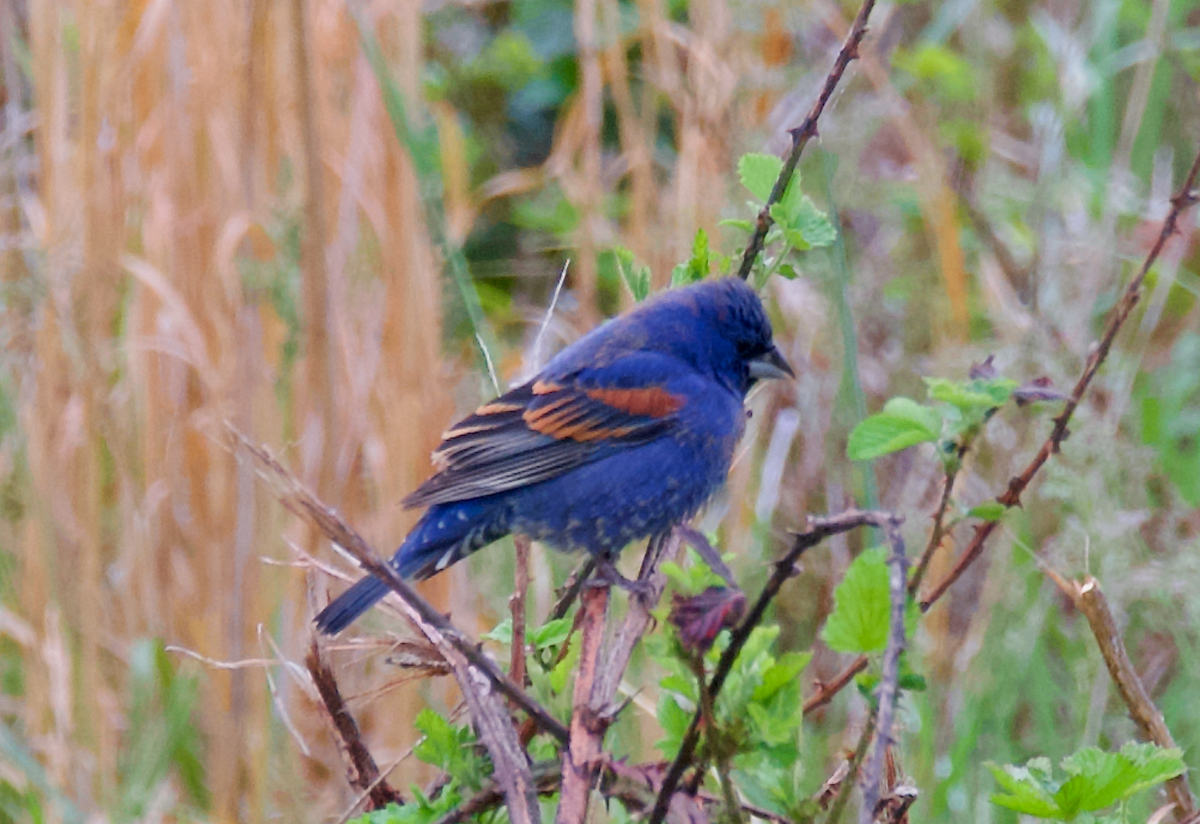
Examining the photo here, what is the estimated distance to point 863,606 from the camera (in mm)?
864

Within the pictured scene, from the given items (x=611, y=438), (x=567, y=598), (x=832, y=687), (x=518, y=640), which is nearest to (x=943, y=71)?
(x=611, y=438)

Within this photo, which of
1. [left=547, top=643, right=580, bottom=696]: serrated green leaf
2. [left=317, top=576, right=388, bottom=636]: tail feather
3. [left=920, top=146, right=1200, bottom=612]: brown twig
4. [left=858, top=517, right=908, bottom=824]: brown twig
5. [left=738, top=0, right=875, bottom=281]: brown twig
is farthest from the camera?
[left=317, top=576, right=388, bottom=636]: tail feather

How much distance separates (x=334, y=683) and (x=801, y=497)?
298 centimetres

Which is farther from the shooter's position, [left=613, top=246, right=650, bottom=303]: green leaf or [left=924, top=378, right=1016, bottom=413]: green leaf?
[left=613, top=246, right=650, bottom=303]: green leaf

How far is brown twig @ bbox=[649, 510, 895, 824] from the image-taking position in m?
0.80

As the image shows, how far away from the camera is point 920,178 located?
11.6ft

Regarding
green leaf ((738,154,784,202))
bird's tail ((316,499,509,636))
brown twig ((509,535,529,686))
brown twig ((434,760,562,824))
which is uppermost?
green leaf ((738,154,784,202))

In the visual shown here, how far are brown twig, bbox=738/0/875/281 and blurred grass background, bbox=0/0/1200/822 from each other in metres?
0.98

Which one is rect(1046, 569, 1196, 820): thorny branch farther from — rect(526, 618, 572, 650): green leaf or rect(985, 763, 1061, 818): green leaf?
rect(526, 618, 572, 650): green leaf

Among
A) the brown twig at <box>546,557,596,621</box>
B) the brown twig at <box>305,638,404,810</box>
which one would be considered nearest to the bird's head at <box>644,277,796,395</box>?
the brown twig at <box>546,557,596,621</box>

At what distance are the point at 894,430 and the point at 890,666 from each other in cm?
38

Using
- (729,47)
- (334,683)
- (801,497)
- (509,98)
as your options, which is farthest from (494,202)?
(334,683)

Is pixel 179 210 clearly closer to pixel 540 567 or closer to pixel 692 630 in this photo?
pixel 540 567

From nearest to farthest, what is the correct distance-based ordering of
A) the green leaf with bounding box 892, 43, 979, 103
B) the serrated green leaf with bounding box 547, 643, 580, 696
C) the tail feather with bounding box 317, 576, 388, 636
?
the serrated green leaf with bounding box 547, 643, 580, 696 < the tail feather with bounding box 317, 576, 388, 636 < the green leaf with bounding box 892, 43, 979, 103
